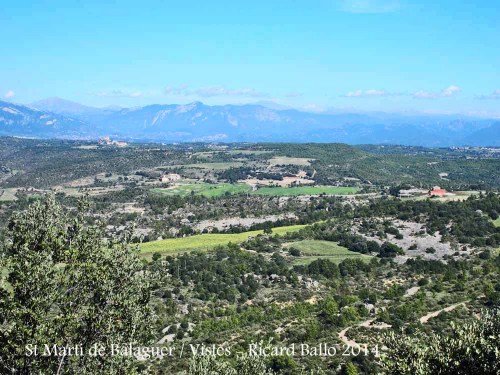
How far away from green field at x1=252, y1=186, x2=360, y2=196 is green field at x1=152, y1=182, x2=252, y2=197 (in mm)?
6604

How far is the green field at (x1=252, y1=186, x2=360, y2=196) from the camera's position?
463 feet

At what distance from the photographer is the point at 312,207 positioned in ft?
373

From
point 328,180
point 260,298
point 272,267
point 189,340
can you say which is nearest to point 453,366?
point 189,340

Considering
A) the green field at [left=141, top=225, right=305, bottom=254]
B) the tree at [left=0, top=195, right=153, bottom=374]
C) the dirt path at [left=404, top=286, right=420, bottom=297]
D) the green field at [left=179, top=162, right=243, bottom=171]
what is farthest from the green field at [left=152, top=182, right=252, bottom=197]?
the tree at [left=0, top=195, right=153, bottom=374]

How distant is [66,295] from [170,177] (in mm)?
152679

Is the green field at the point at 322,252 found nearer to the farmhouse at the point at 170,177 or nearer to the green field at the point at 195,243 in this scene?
the green field at the point at 195,243

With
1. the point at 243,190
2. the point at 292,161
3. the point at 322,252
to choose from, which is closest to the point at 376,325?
the point at 322,252

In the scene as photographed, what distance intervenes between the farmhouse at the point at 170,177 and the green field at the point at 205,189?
5.75 m

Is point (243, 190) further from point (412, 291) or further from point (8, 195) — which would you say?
point (412, 291)

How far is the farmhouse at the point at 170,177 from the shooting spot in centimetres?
16112

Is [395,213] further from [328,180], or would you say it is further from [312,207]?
[328,180]

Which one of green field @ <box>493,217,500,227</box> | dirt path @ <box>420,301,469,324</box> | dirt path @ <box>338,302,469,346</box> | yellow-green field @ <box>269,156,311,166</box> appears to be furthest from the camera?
yellow-green field @ <box>269,156,311,166</box>

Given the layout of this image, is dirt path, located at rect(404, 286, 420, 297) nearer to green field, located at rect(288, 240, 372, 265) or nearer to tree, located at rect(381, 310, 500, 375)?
green field, located at rect(288, 240, 372, 265)

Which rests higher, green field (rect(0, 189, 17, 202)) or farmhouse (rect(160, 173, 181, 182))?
farmhouse (rect(160, 173, 181, 182))
